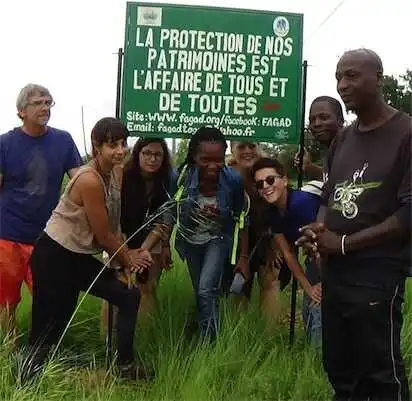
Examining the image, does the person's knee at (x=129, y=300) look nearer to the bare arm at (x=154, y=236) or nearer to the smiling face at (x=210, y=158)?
the bare arm at (x=154, y=236)

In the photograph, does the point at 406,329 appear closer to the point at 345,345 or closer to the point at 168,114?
the point at 345,345

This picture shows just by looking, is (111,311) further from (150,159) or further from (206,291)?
(150,159)

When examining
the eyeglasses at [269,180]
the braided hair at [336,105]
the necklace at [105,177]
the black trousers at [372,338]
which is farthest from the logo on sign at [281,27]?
the black trousers at [372,338]

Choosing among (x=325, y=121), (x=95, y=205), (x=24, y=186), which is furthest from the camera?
(x=24, y=186)

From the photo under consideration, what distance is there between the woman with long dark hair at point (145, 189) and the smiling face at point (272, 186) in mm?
650

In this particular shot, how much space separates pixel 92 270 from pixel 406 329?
6.82ft

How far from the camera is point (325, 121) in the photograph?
448 centimetres

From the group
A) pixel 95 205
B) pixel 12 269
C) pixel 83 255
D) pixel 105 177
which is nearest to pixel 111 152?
pixel 105 177

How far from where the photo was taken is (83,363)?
14.4 feet

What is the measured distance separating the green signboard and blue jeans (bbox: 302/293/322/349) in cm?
126

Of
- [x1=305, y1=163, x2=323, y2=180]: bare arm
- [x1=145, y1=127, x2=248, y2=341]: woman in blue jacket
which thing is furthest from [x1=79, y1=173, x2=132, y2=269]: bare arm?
[x1=305, y1=163, x2=323, y2=180]: bare arm

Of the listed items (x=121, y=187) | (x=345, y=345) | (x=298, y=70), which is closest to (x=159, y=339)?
(x=121, y=187)

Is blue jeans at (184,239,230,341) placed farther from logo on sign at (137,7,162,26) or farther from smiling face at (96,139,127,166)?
logo on sign at (137,7,162,26)

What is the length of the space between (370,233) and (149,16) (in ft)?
8.48
